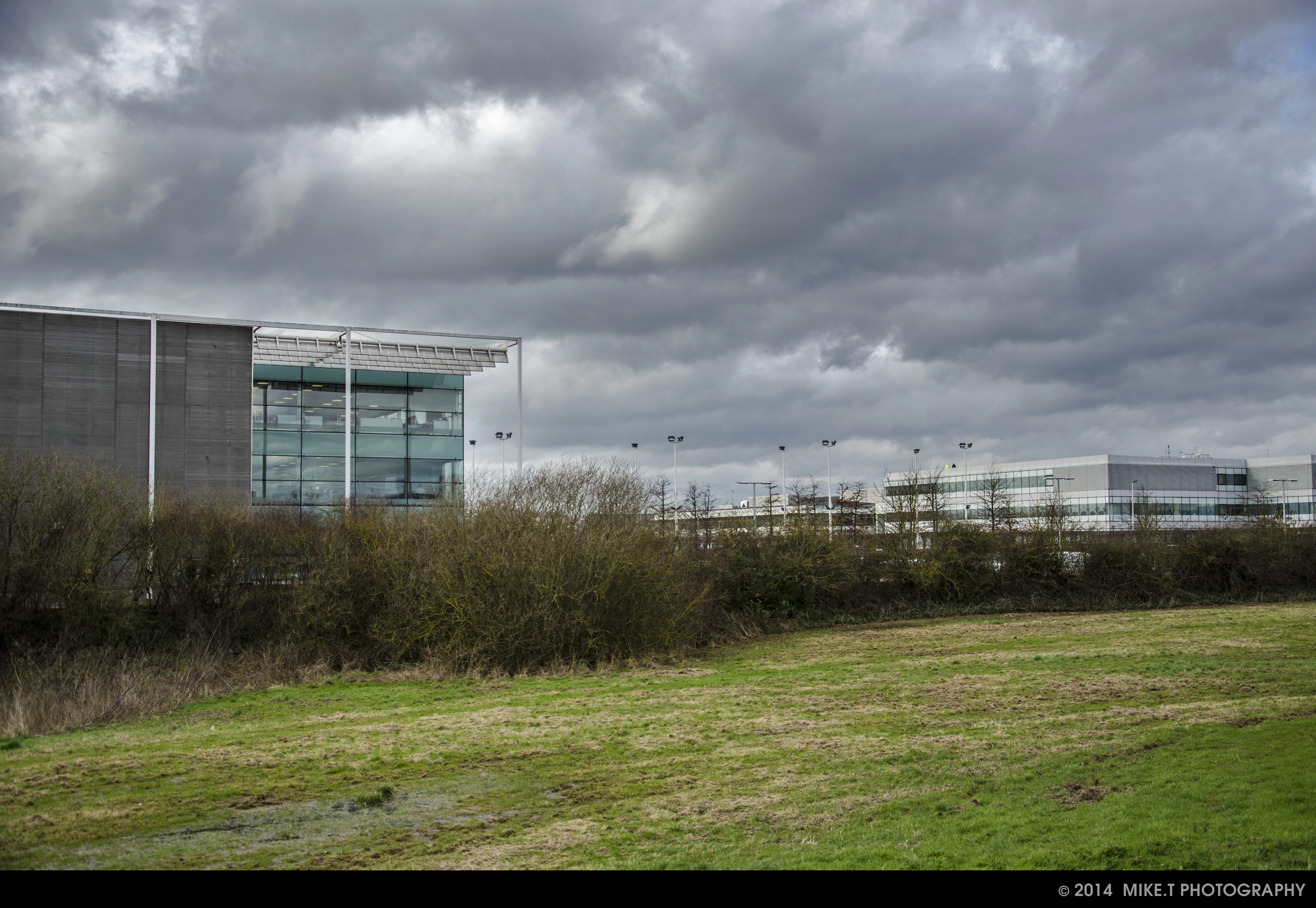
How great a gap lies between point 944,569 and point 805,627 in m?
9.39

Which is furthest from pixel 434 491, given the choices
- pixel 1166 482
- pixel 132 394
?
pixel 1166 482

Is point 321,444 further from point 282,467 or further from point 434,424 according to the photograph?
point 434,424

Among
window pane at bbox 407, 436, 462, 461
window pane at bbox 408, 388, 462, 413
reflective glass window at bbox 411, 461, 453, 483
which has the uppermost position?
window pane at bbox 408, 388, 462, 413

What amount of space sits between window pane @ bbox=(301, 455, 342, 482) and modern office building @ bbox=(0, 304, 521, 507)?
41mm

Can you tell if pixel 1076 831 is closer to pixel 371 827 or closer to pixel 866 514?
pixel 371 827

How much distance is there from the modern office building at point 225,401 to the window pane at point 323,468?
41 millimetres

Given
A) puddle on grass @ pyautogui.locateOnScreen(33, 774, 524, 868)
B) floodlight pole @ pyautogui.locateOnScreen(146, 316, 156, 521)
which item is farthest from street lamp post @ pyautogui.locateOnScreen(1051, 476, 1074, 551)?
puddle on grass @ pyautogui.locateOnScreen(33, 774, 524, 868)

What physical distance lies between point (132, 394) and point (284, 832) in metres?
30.6

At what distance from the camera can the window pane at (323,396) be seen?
43375 millimetres

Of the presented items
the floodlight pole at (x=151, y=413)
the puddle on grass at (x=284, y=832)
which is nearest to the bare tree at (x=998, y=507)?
the floodlight pole at (x=151, y=413)

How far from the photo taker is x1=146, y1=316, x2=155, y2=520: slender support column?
3431cm

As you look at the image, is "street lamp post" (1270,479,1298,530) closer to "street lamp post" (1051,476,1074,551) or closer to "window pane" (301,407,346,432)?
"street lamp post" (1051,476,1074,551)

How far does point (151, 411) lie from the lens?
34594 millimetres

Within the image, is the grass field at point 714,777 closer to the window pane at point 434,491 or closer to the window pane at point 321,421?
the window pane at point 434,491
